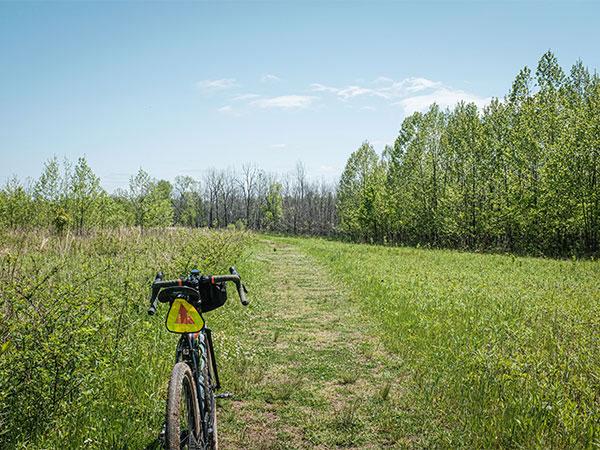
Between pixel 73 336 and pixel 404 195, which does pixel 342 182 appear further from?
pixel 73 336

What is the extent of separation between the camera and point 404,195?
39.5 meters

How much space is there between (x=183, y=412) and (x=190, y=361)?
333mm

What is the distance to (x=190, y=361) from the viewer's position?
2.64m

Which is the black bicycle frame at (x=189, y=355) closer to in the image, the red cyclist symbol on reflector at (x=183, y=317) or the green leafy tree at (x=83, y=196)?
the red cyclist symbol on reflector at (x=183, y=317)

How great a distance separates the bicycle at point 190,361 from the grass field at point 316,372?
96 centimetres

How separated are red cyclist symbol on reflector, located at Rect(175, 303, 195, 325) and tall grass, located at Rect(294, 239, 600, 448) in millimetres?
2597

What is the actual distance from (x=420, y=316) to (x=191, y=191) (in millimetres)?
94205

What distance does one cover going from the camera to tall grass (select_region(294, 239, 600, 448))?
11.3 feet

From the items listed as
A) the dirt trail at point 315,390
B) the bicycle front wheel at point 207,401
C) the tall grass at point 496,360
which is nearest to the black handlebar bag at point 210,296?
the bicycle front wheel at point 207,401

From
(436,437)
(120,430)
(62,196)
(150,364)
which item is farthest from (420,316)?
(62,196)

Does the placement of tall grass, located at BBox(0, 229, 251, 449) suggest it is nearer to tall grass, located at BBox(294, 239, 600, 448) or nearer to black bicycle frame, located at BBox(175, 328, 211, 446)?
black bicycle frame, located at BBox(175, 328, 211, 446)

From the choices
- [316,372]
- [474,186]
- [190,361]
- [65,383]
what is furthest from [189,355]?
[474,186]

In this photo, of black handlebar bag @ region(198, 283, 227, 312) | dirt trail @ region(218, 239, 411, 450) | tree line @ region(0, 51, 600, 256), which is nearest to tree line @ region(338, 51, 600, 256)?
tree line @ region(0, 51, 600, 256)

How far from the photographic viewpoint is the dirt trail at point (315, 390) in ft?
12.0
